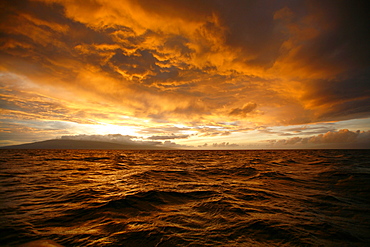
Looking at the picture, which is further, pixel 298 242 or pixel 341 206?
pixel 341 206

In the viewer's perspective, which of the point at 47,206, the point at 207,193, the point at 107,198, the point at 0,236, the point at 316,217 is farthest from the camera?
the point at 207,193

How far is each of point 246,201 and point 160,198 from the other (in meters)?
3.91

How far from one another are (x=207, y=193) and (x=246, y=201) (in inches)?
76.7

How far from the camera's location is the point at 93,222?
16.0ft

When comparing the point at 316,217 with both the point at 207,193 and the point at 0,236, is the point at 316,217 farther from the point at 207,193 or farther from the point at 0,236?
the point at 0,236

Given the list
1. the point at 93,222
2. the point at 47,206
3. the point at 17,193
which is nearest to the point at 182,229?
the point at 93,222

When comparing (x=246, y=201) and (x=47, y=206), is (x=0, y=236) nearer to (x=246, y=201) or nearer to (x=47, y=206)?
(x=47, y=206)

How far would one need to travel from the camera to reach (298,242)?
3.85 m

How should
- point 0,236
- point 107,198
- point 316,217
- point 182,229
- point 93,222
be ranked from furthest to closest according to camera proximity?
point 107,198 < point 316,217 < point 93,222 < point 182,229 < point 0,236

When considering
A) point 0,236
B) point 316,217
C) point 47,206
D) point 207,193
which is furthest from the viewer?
point 207,193

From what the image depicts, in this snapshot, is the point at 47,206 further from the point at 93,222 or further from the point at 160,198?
the point at 160,198

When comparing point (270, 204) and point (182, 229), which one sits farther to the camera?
point (270, 204)

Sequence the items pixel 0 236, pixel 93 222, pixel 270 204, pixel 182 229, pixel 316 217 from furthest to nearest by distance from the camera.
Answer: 1. pixel 270 204
2. pixel 316 217
3. pixel 93 222
4. pixel 182 229
5. pixel 0 236

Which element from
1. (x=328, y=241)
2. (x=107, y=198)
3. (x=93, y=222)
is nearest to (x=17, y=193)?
(x=107, y=198)
